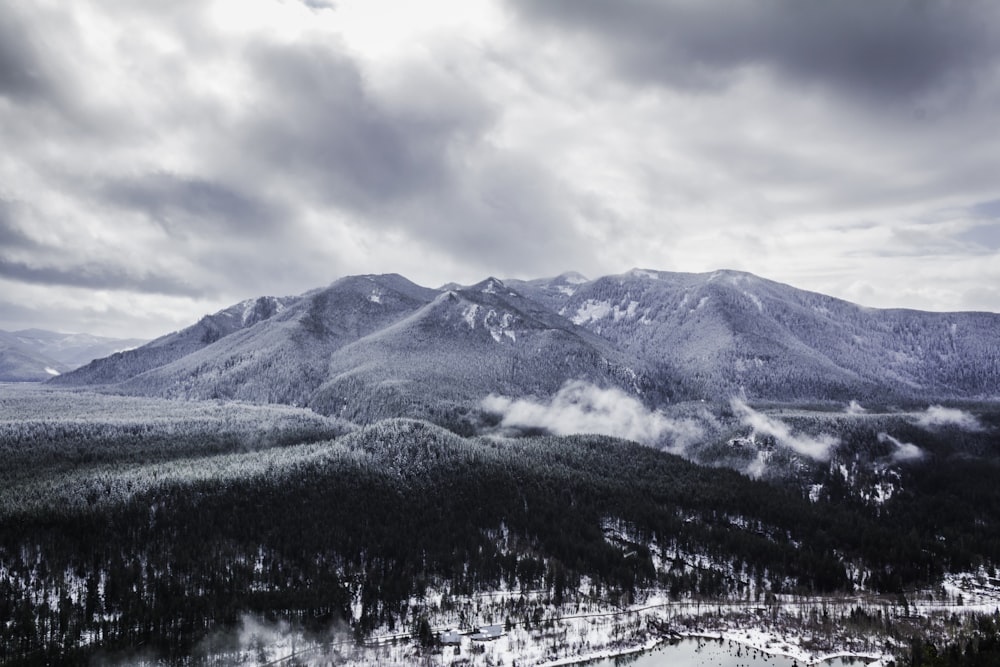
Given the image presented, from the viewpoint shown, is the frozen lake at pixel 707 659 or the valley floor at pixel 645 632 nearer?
the valley floor at pixel 645 632

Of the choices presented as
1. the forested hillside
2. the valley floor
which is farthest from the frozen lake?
the forested hillside

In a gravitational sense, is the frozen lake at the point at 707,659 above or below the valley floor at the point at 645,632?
below

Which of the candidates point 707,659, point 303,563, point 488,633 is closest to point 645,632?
point 707,659

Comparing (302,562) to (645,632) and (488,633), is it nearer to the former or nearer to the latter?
(488,633)

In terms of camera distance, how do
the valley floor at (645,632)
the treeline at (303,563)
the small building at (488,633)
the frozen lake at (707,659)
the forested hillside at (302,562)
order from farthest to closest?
the small building at (488,633) → the forested hillside at (302,562) → the treeline at (303,563) → the frozen lake at (707,659) → the valley floor at (645,632)

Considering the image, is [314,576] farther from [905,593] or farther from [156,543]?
[905,593]

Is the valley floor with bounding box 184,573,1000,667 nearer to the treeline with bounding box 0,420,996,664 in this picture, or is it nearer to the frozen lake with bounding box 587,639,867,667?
the frozen lake with bounding box 587,639,867,667

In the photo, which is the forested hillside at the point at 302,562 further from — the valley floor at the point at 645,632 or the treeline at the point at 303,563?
the valley floor at the point at 645,632

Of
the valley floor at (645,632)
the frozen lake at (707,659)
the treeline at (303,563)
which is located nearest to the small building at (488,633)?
the valley floor at (645,632)
